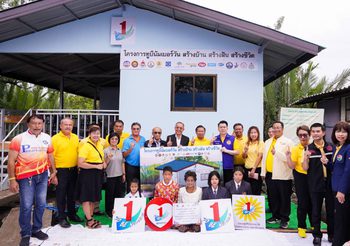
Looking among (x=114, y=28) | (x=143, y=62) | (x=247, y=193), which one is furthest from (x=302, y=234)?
(x=114, y=28)

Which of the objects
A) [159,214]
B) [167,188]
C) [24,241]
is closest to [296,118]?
[167,188]

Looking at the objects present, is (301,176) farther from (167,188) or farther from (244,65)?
(244,65)

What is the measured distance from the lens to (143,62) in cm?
757

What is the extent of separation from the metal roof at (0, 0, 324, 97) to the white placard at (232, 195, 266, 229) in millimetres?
3330

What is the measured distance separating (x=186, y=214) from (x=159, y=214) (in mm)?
420

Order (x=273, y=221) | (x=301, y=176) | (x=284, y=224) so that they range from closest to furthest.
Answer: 1. (x=301, y=176)
2. (x=284, y=224)
3. (x=273, y=221)

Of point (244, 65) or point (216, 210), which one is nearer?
point (216, 210)

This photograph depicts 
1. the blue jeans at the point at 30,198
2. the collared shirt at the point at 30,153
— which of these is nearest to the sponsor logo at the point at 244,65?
the collared shirt at the point at 30,153

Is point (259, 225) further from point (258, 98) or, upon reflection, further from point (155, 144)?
point (258, 98)

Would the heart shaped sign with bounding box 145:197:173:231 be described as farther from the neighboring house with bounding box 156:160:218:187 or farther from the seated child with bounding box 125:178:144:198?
the neighboring house with bounding box 156:160:218:187

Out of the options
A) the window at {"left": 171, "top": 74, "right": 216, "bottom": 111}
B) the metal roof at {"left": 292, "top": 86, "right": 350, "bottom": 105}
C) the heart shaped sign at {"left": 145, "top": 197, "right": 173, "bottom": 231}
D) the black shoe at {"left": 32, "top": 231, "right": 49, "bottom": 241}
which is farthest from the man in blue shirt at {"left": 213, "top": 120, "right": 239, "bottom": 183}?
the metal roof at {"left": 292, "top": 86, "right": 350, "bottom": 105}

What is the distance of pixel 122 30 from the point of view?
7.61m

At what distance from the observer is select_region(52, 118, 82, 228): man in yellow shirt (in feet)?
16.4

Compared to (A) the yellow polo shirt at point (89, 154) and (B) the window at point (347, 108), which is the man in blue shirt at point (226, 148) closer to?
(A) the yellow polo shirt at point (89, 154)
